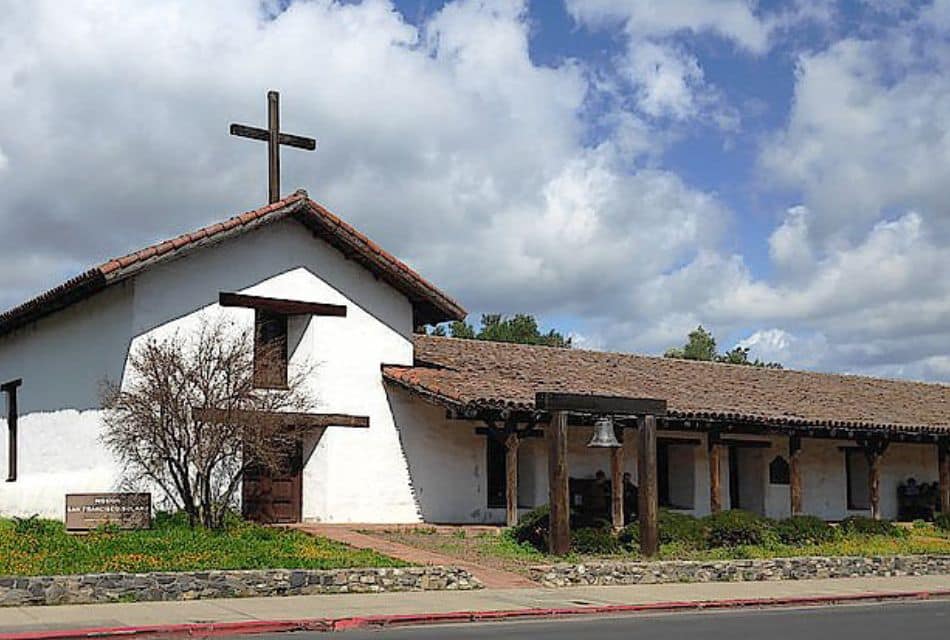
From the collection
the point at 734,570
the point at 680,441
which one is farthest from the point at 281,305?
the point at 680,441

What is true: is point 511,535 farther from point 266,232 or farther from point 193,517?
point 266,232

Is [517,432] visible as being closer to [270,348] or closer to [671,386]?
[270,348]

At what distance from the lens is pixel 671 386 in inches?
1150

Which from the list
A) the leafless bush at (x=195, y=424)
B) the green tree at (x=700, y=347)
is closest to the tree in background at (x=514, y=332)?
the green tree at (x=700, y=347)

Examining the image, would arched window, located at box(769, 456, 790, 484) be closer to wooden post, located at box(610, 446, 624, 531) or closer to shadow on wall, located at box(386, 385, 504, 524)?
wooden post, located at box(610, 446, 624, 531)

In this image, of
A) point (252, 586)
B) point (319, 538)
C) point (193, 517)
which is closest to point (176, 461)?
point (193, 517)

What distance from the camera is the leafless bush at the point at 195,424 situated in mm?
19719

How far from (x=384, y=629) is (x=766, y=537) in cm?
1137

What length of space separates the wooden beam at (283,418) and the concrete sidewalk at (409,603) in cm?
413

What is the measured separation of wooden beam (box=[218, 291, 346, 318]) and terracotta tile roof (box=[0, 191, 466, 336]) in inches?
44.4

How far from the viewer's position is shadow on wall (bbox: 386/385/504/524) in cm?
2516

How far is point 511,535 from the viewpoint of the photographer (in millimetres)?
22469

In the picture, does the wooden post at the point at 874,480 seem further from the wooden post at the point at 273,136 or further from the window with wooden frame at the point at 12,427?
the window with wooden frame at the point at 12,427

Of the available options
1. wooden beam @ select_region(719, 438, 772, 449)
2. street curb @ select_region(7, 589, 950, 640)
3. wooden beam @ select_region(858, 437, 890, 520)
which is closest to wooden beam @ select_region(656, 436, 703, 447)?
wooden beam @ select_region(719, 438, 772, 449)
